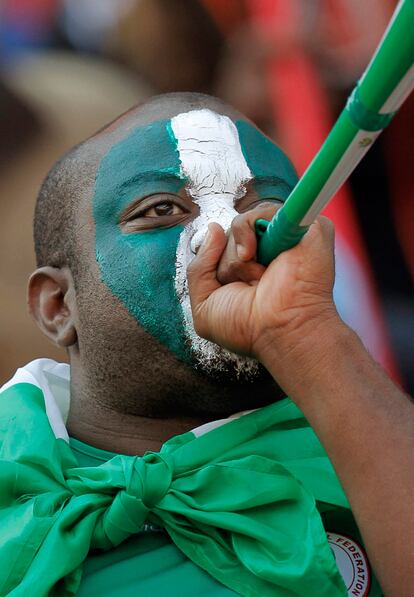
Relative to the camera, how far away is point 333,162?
110 cm

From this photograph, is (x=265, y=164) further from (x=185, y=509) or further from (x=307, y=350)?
(x=185, y=509)

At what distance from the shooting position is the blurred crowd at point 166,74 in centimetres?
271

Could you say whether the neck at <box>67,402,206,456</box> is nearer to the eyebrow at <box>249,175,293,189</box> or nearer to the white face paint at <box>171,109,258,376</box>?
the white face paint at <box>171,109,258,376</box>

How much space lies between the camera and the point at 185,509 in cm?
146

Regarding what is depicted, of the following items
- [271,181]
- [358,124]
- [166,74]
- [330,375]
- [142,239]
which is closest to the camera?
[358,124]

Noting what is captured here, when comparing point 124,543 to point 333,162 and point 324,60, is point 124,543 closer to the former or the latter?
point 333,162

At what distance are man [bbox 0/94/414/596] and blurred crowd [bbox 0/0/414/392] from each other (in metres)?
0.77

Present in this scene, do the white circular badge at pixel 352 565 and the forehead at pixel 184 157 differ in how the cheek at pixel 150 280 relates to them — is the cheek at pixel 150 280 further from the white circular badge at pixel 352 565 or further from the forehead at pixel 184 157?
the white circular badge at pixel 352 565

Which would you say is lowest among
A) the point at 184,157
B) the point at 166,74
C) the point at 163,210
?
the point at 163,210

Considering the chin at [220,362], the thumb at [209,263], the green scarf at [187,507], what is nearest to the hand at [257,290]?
the thumb at [209,263]

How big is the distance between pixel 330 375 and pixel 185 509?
1.16ft

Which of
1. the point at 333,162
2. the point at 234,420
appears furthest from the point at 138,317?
→ the point at 333,162

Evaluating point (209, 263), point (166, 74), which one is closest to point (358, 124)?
point (209, 263)

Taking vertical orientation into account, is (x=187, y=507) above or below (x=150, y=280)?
below
